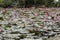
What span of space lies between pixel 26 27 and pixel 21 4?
8.40 metres

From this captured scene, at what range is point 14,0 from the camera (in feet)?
57.5

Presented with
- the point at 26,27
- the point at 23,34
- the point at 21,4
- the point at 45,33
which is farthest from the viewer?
the point at 21,4

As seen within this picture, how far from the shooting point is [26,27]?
337 inches

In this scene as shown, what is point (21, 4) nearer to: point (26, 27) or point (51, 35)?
point (26, 27)

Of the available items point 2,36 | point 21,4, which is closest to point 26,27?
point 2,36

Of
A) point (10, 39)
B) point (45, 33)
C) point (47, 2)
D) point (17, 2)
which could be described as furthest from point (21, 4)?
point (10, 39)

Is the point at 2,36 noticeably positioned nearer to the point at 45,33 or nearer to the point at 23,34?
the point at 23,34

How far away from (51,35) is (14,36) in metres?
1.11

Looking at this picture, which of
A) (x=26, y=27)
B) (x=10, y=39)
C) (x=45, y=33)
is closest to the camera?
(x=10, y=39)

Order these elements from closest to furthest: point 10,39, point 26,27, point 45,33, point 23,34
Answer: point 10,39
point 23,34
point 45,33
point 26,27

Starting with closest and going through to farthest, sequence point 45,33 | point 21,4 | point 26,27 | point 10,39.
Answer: point 10,39 < point 45,33 < point 26,27 < point 21,4

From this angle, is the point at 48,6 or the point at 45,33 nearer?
the point at 45,33

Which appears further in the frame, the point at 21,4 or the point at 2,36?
the point at 21,4

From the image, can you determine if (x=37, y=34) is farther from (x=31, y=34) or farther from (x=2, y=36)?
(x=2, y=36)
